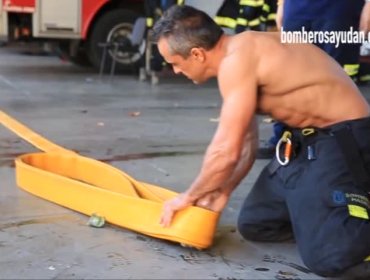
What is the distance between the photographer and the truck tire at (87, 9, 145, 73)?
1005cm

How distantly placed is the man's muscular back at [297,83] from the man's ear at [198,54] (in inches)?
4.3

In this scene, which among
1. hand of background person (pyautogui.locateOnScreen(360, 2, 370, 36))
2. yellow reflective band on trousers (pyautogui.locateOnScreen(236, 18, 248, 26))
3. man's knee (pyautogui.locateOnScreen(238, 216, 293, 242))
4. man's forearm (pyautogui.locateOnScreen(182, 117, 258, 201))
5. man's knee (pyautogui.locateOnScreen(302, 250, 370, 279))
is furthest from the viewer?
yellow reflective band on trousers (pyautogui.locateOnScreen(236, 18, 248, 26))

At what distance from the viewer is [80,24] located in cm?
985

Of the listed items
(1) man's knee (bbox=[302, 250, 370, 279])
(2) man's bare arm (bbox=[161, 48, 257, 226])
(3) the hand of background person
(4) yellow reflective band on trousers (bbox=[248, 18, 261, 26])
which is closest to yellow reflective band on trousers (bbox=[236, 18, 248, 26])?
(4) yellow reflective band on trousers (bbox=[248, 18, 261, 26])

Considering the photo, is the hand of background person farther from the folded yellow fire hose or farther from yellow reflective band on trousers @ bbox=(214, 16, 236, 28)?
yellow reflective band on trousers @ bbox=(214, 16, 236, 28)

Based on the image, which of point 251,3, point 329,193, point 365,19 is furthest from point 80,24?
point 329,193

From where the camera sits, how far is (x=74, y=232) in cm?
384

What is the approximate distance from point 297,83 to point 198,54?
44 centimetres

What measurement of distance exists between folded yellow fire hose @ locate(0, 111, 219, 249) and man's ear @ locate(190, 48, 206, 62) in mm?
651

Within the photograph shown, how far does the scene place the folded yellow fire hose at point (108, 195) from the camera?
351 centimetres

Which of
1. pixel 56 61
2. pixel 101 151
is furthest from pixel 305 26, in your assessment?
pixel 56 61

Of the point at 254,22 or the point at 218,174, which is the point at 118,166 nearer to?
the point at 218,174

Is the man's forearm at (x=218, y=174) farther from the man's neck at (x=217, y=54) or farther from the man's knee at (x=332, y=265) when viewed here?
the man's knee at (x=332, y=265)

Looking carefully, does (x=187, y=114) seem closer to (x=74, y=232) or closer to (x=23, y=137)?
(x=23, y=137)
